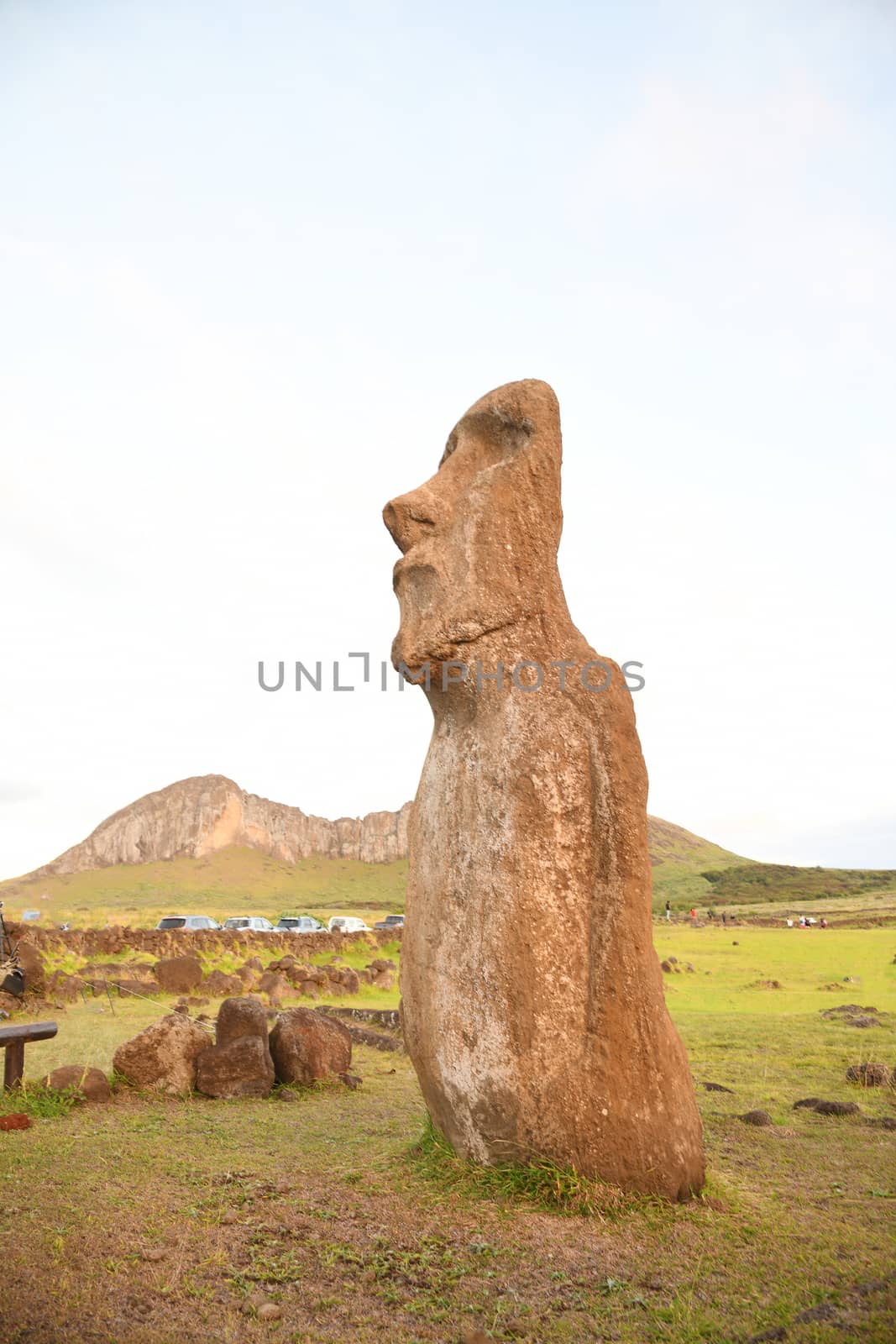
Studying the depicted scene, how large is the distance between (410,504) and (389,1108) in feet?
20.5

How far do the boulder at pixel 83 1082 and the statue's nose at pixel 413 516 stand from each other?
629 centimetres

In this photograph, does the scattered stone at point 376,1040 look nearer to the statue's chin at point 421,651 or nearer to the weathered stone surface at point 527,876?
the weathered stone surface at point 527,876

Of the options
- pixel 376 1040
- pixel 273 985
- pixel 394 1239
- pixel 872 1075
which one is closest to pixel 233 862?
pixel 273 985

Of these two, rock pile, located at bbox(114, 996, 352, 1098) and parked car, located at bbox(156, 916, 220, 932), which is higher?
rock pile, located at bbox(114, 996, 352, 1098)

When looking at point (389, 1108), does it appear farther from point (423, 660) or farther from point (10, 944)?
point (10, 944)

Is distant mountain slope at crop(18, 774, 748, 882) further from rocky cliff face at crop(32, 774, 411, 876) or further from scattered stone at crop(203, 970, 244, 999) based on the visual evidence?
scattered stone at crop(203, 970, 244, 999)

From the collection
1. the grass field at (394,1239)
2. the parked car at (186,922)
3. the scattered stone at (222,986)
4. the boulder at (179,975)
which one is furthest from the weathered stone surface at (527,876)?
the parked car at (186,922)

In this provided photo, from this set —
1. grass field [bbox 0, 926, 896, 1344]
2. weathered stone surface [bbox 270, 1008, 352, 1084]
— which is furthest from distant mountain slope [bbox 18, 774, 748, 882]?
grass field [bbox 0, 926, 896, 1344]

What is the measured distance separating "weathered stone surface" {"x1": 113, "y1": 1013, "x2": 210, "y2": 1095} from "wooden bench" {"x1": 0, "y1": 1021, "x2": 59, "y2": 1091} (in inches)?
32.9

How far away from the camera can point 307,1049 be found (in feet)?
35.1

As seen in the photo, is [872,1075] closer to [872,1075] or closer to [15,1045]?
[872,1075]

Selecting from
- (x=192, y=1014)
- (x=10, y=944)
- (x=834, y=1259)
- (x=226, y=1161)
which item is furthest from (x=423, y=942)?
(x=10, y=944)

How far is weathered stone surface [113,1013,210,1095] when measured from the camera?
32.3 feet

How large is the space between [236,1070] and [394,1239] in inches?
Result: 199
